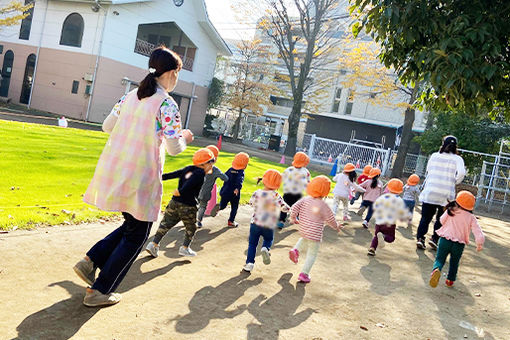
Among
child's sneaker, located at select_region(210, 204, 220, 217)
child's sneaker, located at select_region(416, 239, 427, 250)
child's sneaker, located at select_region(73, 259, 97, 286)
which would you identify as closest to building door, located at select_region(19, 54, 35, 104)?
child's sneaker, located at select_region(210, 204, 220, 217)

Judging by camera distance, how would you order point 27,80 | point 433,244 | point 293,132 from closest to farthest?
point 433,244 → point 27,80 → point 293,132

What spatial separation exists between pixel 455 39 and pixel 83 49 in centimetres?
2221

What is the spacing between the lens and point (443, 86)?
459cm

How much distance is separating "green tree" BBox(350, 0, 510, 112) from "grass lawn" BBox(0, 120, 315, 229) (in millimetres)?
4420

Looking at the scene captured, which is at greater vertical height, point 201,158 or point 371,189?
point 201,158

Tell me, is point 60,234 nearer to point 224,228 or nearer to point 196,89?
point 224,228

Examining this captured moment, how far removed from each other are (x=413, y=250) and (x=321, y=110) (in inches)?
1184

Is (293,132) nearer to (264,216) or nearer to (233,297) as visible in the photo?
(264,216)

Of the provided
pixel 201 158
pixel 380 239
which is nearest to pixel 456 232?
pixel 380 239

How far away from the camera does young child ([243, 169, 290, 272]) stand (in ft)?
15.5

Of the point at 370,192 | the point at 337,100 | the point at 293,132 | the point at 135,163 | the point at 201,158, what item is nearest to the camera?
the point at 135,163

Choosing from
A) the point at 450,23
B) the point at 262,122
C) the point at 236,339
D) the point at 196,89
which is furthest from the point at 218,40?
the point at 236,339

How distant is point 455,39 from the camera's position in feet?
14.7

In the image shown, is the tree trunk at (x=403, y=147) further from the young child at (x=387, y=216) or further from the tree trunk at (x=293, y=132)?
the young child at (x=387, y=216)
